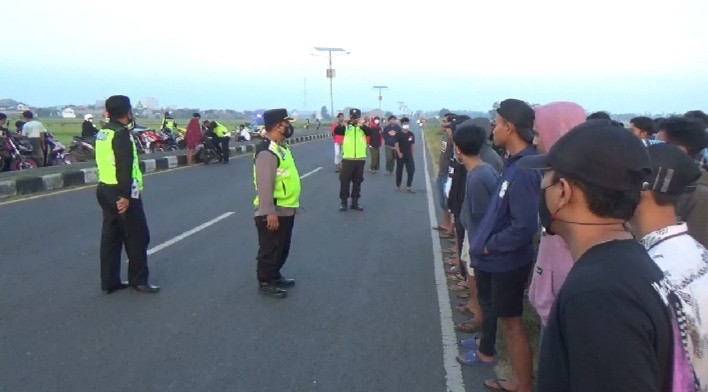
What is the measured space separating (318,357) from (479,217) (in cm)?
155

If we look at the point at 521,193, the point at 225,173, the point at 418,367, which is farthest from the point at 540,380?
the point at 225,173

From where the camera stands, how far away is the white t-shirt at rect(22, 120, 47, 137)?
49.7ft

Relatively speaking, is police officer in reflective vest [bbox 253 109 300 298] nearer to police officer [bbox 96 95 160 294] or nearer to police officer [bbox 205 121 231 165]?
police officer [bbox 96 95 160 294]

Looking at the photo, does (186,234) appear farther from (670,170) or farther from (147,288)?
(670,170)

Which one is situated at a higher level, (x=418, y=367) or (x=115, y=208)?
(x=115, y=208)

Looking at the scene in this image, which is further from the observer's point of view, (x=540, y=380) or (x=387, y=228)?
(x=387, y=228)

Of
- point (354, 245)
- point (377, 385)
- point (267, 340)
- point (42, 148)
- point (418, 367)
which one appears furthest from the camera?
point (42, 148)

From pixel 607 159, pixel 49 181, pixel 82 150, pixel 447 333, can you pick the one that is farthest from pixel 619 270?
pixel 82 150

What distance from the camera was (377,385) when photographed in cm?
378

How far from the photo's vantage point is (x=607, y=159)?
4.64ft

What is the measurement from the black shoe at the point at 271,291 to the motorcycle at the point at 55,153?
44.2 feet

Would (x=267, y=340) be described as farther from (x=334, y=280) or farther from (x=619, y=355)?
(x=619, y=355)

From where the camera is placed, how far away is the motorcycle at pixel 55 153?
16.5 meters

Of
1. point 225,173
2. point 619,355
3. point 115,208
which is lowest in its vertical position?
point 225,173
